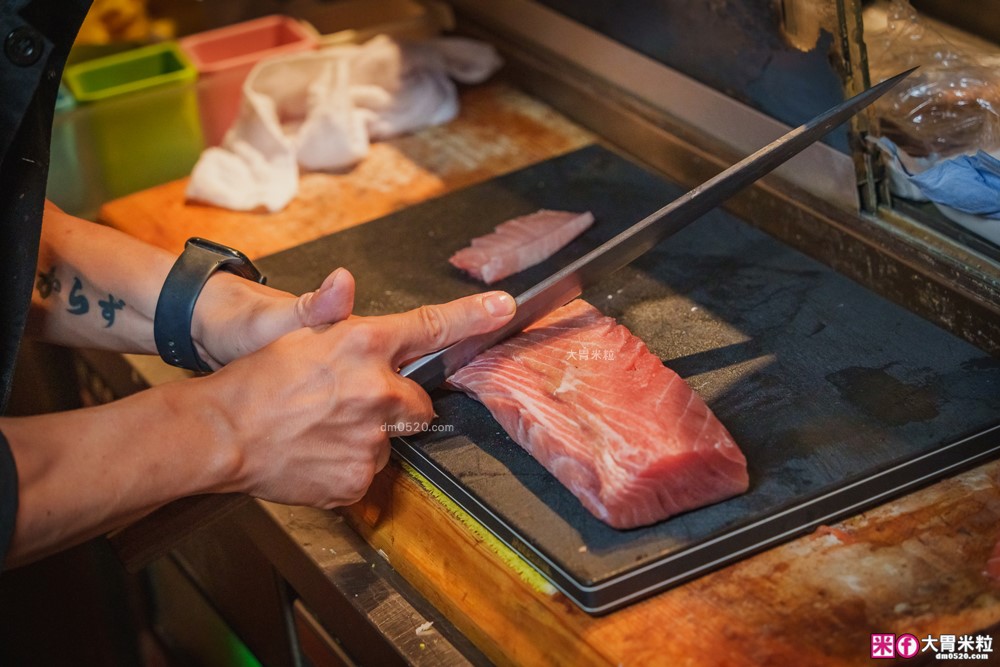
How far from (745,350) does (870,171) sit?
45cm

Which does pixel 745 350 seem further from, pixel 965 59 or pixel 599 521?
pixel 965 59

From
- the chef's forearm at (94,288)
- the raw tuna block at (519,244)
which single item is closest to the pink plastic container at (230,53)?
the chef's forearm at (94,288)

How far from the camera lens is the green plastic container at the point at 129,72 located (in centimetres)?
280

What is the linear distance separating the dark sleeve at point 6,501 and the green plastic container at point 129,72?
5.75ft

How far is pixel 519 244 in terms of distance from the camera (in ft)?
6.73

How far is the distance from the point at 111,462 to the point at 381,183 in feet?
4.17

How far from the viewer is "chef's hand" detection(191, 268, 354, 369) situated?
1.63 metres

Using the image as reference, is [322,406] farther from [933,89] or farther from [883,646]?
[933,89]

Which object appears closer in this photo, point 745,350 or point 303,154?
point 745,350

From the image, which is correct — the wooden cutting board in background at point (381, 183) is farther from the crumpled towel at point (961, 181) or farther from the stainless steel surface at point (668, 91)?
the crumpled towel at point (961, 181)

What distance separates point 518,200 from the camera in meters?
2.31

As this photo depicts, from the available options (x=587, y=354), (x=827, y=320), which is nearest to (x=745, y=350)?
(x=827, y=320)

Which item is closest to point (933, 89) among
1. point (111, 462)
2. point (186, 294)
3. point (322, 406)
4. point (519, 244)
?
point (519, 244)

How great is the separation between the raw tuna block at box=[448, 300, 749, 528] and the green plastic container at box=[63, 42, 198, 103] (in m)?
1.57
